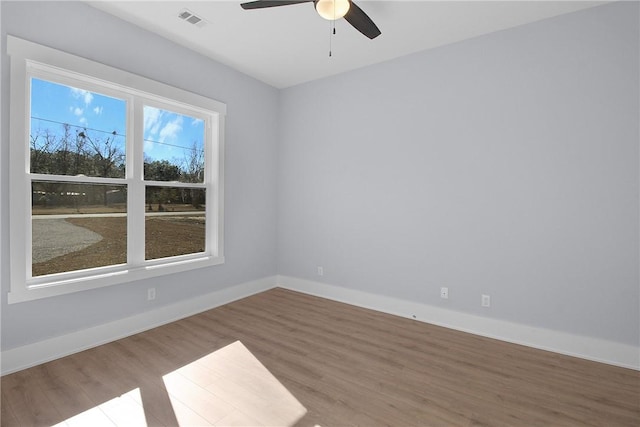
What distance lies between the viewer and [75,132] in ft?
8.98

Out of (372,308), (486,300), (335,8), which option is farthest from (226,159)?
(486,300)

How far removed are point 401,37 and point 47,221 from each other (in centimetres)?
369

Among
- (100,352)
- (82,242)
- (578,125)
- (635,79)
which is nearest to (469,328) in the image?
(578,125)

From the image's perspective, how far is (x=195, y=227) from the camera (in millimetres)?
3779

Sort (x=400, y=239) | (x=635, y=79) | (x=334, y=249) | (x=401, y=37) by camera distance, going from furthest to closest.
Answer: (x=334, y=249) < (x=400, y=239) < (x=401, y=37) < (x=635, y=79)

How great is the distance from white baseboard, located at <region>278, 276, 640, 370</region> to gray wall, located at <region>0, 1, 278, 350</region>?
131 cm

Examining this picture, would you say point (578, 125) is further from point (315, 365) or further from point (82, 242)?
point (82, 242)

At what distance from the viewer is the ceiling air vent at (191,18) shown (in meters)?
2.77

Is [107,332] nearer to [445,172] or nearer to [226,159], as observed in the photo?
[226,159]

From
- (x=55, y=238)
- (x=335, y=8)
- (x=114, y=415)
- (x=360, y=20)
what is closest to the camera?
(x=114, y=415)

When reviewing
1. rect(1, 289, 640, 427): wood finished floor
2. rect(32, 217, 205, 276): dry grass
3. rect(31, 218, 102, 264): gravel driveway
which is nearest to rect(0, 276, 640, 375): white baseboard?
rect(1, 289, 640, 427): wood finished floor

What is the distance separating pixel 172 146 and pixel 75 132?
911 mm

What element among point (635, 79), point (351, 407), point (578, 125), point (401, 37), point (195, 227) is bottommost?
point (351, 407)

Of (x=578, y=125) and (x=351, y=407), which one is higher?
(x=578, y=125)
